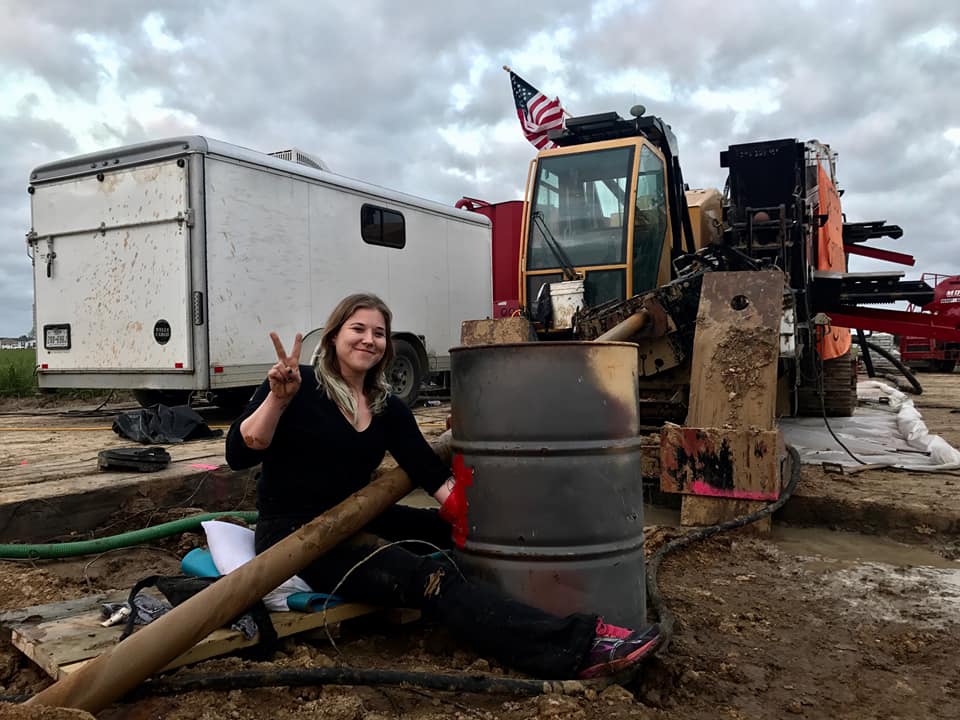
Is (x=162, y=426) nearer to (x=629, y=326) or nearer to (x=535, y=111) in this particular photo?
(x=629, y=326)

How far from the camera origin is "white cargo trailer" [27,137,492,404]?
7.38m

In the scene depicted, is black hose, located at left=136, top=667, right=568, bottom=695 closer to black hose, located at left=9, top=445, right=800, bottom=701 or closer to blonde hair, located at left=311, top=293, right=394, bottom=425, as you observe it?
black hose, located at left=9, top=445, right=800, bottom=701

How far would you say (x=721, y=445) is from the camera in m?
4.47

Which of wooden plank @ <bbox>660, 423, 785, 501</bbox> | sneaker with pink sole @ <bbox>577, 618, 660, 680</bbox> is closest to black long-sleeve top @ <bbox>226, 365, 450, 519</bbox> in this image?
sneaker with pink sole @ <bbox>577, 618, 660, 680</bbox>

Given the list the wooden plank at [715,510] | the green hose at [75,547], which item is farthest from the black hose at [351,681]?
the wooden plank at [715,510]

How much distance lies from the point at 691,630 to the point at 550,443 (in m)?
1.07

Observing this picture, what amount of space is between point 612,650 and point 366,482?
3.47ft

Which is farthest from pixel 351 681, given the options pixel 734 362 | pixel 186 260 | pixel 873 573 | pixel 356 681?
pixel 186 260

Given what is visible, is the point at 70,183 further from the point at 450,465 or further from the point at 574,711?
the point at 574,711

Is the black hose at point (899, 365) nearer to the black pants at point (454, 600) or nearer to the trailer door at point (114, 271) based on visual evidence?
the trailer door at point (114, 271)

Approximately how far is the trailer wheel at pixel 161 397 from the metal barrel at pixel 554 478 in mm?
7057

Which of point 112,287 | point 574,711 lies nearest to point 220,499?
point 574,711

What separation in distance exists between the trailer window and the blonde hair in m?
6.61

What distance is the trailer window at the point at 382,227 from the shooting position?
938cm
